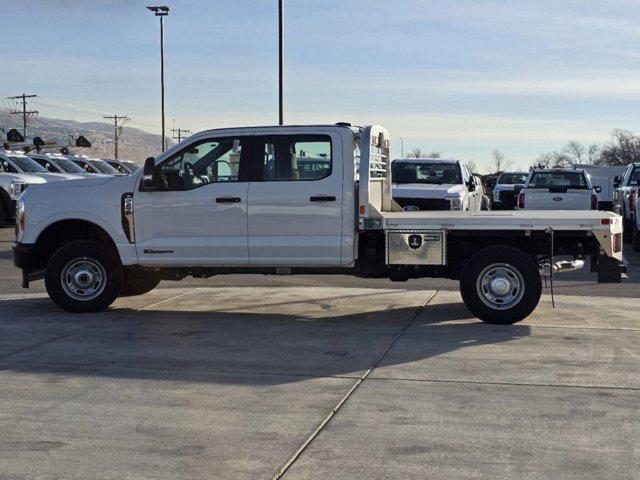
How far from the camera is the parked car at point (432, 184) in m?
16.9

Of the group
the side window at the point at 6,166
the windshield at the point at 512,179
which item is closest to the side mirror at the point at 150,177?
the side window at the point at 6,166

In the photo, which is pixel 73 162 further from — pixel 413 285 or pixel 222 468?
pixel 222 468

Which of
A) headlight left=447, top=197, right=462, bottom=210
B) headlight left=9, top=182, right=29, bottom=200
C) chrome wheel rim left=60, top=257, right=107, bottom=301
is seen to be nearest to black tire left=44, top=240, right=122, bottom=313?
chrome wheel rim left=60, top=257, right=107, bottom=301

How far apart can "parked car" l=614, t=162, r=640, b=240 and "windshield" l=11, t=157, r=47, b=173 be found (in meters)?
15.4

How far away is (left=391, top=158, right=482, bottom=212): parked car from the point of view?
55.5 feet

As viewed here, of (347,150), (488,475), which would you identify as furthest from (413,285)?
(488,475)

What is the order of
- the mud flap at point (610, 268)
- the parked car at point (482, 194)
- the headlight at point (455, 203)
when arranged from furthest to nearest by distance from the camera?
1. the parked car at point (482, 194)
2. the headlight at point (455, 203)
3. the mud flap at point (610, 268)

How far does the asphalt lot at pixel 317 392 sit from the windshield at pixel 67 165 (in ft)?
60.1

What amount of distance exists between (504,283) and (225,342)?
2.96m

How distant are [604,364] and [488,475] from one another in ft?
10.3

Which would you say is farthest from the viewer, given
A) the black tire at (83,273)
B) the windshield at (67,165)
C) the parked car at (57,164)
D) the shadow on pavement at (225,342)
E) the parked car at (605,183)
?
the parked car at (605,183)

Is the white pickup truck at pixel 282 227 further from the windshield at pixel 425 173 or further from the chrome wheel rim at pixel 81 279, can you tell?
the windshield at pixel 425 173

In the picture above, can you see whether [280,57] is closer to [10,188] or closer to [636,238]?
[10,188]

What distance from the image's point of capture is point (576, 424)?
5766 mm
